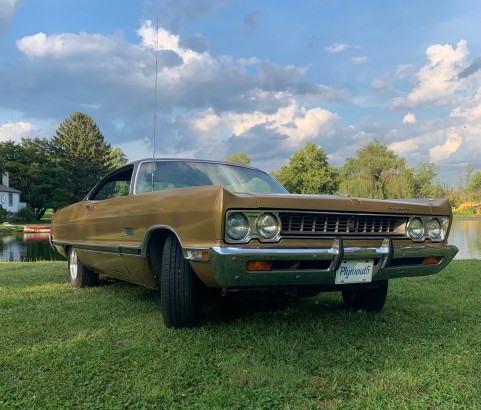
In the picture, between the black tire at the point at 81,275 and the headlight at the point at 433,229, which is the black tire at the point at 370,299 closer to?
the headlight at the point at 433,229

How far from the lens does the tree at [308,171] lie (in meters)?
59.8

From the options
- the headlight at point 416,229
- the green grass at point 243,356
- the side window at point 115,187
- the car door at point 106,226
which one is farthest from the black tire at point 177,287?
the headlight at point 416,229

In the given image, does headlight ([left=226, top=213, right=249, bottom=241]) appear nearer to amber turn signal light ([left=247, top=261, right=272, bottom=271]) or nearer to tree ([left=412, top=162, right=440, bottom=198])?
amber turn signal light ([left=247, top=261, right=272, bottom=271])

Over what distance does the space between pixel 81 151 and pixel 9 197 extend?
606 inches

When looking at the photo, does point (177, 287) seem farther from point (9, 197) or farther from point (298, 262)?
point (9, 197)

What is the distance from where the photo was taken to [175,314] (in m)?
3.58

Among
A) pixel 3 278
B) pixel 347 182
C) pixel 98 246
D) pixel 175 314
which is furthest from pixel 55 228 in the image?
pixel 347 182

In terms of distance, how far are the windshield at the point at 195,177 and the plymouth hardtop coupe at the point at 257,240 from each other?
0.01 meters

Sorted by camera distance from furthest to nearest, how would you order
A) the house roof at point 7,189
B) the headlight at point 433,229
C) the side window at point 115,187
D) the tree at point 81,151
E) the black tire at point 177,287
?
the tree at point 81,151, the house roof at point 7,189, the side window at point 115,187, the headlight at point 433,229, the black tire at point 177,287

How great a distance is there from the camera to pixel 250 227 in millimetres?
3111

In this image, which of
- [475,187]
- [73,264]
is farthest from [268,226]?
[475,187]

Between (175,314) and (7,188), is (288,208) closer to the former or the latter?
(175,314)

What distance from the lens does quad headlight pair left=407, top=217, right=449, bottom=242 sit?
379 centimetres

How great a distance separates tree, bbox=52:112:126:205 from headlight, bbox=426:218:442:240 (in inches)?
2177
